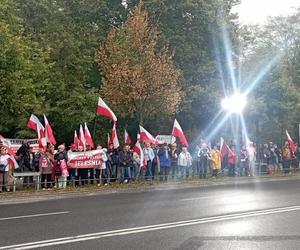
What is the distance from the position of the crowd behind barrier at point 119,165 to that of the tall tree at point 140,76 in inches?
95.3

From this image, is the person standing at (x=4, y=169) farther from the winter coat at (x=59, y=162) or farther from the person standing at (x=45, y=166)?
the winter coat at (x=59, y=162)

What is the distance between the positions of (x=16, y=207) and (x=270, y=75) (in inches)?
1208

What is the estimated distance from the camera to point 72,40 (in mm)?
33750

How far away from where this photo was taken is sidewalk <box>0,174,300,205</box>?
1777 centimetres

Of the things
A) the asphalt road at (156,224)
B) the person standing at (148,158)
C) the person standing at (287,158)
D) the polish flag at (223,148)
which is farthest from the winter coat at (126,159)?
the person standing at (287,158)

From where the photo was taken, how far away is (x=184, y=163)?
25234 mm

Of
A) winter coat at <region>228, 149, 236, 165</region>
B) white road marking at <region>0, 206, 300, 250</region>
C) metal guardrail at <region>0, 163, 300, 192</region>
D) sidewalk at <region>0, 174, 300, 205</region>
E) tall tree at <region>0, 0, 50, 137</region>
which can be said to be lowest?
white road marking at <region>0, 206, 300, 250</region>

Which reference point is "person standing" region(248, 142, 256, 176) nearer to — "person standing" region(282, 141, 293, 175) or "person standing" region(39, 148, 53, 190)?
"person standing" region(282, 141, 293, 175)

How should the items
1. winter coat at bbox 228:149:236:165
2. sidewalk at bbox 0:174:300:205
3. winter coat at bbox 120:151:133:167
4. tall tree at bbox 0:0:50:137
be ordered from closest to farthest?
sidewalk at bbox 0:174:300:205 → tall tree at bbox 0:0:50:137 → winter coat at bbox 120:151:133:167 → winter coat at bbox 228:149:236:165

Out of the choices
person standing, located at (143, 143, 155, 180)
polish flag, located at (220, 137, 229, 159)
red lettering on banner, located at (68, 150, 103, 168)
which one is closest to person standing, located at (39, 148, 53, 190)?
red lettering on banner, located at (68, 150, 103, 168)

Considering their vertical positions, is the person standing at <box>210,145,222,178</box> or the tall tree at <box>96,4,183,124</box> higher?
the tall tree at <box>96,4,183,124</box>

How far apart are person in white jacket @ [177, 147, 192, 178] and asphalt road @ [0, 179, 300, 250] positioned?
908 centimetres

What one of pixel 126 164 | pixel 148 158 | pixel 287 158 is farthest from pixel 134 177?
pixel 287 158

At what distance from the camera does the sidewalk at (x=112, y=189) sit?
17766 mm
